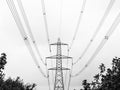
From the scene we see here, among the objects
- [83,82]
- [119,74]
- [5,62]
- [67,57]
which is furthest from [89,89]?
[67,57]

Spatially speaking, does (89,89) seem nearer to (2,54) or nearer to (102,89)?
(102,89)

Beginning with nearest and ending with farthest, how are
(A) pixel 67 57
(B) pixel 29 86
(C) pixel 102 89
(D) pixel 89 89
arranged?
(A) pixel 67 57
(C) pixel 102 89
(B) pixel 29 86
(D) pixel 89 89

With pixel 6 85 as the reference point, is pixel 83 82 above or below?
above

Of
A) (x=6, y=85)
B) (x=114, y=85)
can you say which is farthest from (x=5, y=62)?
(x=114, y=85)

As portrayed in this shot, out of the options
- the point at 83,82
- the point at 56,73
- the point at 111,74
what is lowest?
the point at 56,73

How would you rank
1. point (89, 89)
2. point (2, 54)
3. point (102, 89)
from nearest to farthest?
point (2, 54) < point (102, 89) < point (89, 89)

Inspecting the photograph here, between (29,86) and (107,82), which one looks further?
(29,86)

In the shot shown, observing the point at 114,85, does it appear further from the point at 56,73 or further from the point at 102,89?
the point at 56,73

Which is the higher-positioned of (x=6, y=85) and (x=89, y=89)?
(x=89, y=89)

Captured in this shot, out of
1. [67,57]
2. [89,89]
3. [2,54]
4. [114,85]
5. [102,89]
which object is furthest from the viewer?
[89,89]
